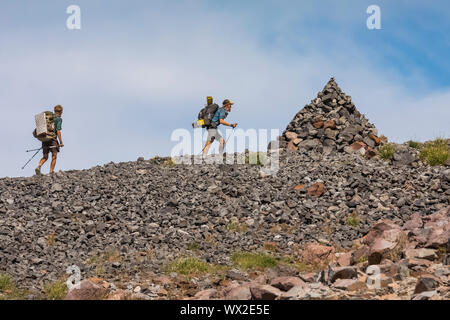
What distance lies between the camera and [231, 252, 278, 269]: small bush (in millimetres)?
14844

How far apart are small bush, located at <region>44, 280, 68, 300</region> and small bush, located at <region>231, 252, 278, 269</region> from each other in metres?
4.45

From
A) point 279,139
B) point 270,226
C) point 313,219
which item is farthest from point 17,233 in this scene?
point 279,139

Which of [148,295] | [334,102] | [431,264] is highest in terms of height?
[334,102]

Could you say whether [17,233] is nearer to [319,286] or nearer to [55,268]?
[55,268]

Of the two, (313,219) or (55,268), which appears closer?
(55,268)

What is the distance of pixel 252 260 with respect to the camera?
49.3 feet

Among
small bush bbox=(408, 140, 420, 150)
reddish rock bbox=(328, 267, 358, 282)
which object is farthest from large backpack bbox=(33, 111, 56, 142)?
small bush bbox=(408, 140, 420, 150)

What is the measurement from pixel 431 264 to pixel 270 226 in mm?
6418

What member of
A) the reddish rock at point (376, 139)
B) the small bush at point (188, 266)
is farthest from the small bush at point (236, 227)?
the reddish rock at point (376, 139)

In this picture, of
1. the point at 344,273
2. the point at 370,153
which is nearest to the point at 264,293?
the point at 344,273

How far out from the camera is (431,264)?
38.3 feet

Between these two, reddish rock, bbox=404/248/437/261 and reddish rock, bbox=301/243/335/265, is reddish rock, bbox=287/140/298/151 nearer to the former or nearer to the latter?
reddish rock, bbox=301/243/335/265

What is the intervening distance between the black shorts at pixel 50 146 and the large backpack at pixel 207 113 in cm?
574

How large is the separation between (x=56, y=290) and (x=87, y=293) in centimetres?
138
